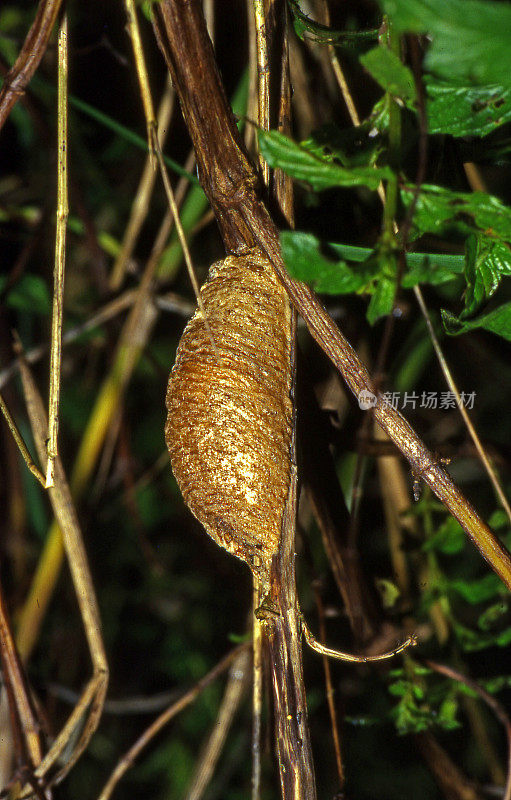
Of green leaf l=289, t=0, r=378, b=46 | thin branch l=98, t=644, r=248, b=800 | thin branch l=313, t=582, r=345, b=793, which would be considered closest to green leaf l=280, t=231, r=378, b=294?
green leaf l=289, t=0, r=378, b=46

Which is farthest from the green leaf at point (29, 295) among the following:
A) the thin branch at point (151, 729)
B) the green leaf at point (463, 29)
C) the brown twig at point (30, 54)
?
the green leaf at point (463, 29)

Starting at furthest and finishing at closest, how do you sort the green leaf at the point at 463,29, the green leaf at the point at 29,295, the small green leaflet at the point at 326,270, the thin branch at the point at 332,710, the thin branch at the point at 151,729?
the green leaf at the point at 29,295
the thin branch at the point at 151,729
the thin branch at the point at 332,710
the small green leaflet at the point at 326,270
the green leaf at the point at 463,29

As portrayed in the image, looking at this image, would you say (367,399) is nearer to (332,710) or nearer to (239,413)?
(239,413)

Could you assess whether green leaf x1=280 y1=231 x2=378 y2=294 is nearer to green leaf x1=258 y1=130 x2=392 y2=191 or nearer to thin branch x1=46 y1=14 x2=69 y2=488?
green leaf x1=258 y1=130 x2=392 y2=191

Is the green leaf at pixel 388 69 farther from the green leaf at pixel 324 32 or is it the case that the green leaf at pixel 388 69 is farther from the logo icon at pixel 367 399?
the logo icon at pixel 367 399

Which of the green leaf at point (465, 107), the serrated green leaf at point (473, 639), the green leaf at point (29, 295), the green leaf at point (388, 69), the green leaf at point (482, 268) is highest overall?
the green leaf at point (29, 295)

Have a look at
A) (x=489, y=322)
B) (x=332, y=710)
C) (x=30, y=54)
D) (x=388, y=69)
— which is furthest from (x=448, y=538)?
(x=30, y=54)

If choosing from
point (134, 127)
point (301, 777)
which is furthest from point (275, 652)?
point (134, 127)
